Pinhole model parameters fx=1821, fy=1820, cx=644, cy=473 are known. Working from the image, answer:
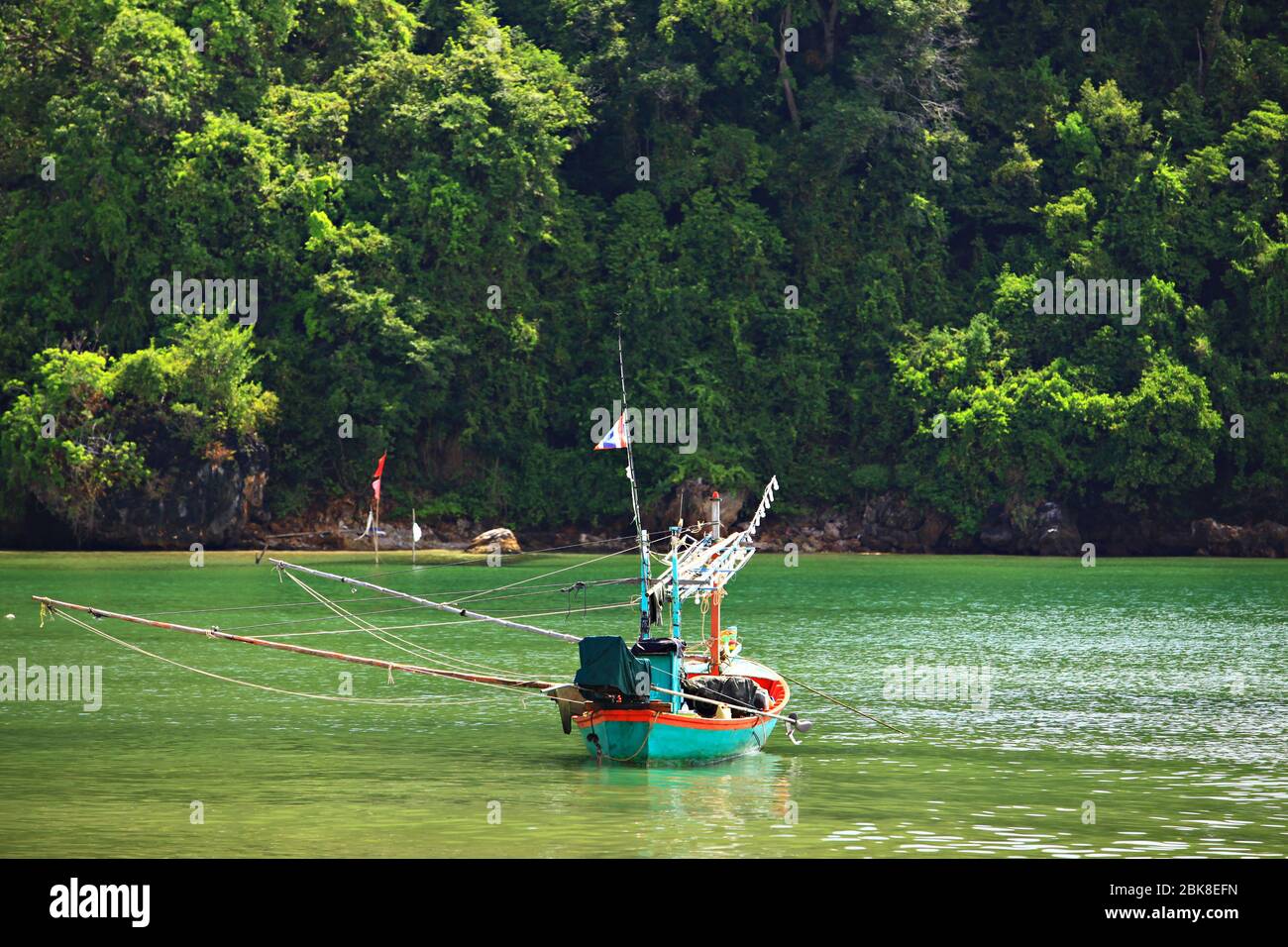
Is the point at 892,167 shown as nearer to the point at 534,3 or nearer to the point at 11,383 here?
the point at 534,3

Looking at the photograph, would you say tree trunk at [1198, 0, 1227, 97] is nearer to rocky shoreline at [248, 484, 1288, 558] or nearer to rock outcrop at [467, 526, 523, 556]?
rocky shoreline at [248, 484, 1288, 558]

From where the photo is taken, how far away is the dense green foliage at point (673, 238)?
3290 inches

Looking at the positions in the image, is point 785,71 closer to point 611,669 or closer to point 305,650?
point 611,669

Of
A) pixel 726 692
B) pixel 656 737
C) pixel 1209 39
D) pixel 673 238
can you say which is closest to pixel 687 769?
pixel 656 737

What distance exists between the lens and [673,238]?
8988 cm

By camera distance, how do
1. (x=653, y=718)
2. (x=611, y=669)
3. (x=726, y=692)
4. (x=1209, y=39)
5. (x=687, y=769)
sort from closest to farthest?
(x=611, y=669) → (x=653, y=718) → (x=687, y=769) → (x=726, y=692) → (x=1209, y=39)

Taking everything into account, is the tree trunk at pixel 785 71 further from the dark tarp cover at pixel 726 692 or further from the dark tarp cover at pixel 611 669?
the dark tarp cover at pixel 611 669

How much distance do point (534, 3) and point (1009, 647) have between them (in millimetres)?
59355

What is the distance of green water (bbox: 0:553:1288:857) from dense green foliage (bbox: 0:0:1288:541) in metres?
30.1

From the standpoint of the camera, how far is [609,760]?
89.7 ft

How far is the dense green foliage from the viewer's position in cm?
8356

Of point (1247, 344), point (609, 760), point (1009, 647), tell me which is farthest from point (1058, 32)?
point (609, 760)

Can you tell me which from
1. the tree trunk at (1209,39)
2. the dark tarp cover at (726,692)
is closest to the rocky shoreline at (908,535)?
the tree trunk at (1209,39)

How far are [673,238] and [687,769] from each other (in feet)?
212
